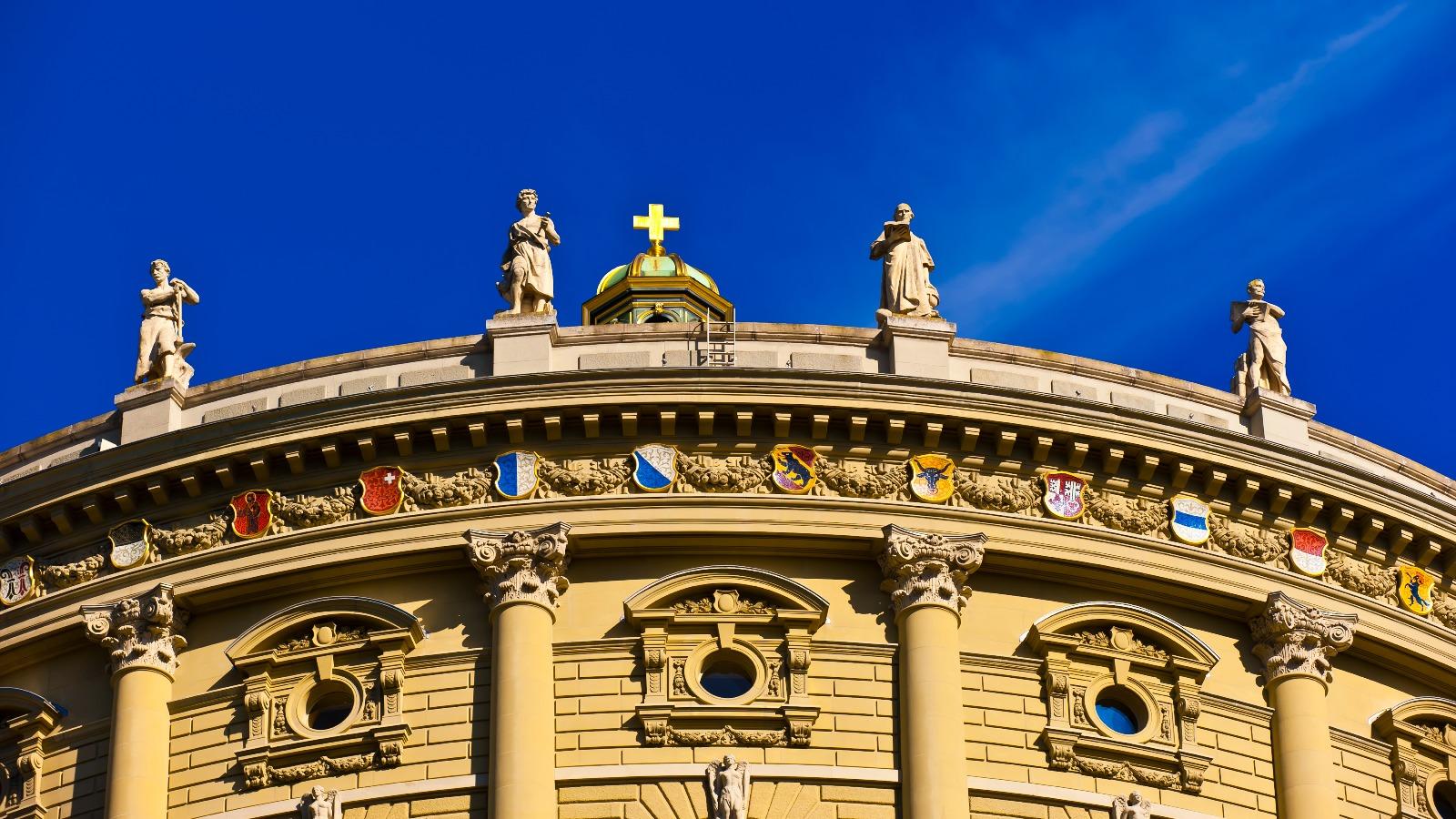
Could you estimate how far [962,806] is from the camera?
4691cm

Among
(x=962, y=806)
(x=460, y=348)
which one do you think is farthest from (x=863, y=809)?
(x=460, y=348)

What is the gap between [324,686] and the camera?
48.7 metres

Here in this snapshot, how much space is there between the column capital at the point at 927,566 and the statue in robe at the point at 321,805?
7662 millimetres

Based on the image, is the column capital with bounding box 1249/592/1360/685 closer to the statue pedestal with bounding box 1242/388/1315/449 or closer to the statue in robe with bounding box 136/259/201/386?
the statue pedestal with bounding box 1242/388/1315/449

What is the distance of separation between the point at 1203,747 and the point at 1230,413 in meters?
5.53

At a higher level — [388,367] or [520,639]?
[388,367]

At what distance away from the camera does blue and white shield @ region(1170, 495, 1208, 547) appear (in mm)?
50312

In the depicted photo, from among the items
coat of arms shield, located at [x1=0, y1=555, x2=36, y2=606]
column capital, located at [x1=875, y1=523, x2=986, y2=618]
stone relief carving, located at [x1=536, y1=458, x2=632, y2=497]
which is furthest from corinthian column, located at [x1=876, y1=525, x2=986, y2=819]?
coat of arms shield, located at [x1=0, y1=555, x2=36, y2=606]

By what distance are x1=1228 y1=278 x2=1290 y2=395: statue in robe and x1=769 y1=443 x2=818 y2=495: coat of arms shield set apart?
687cm

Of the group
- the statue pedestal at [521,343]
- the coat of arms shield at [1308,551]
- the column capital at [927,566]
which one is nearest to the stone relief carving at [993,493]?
the column capital at [927,566]

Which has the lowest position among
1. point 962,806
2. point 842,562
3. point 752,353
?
point 962,806

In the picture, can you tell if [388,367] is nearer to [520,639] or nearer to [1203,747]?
[520,639]

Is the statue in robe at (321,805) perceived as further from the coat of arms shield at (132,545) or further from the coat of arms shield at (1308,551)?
Result: the coat of arms shield at (1308,551)

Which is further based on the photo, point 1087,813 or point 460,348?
point 460,348
